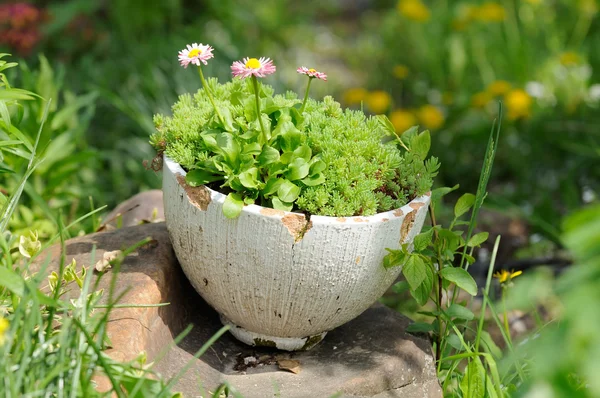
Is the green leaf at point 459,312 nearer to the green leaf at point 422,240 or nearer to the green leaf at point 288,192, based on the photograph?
the green leaf at point 422,240

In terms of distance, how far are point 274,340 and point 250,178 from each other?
58 cm

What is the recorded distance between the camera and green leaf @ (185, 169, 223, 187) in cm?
196

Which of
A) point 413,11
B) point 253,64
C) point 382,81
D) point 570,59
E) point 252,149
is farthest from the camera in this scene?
point 382,81

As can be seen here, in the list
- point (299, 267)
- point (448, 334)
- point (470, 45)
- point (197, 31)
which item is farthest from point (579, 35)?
point (299, 267)

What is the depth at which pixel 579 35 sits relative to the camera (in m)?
5.16

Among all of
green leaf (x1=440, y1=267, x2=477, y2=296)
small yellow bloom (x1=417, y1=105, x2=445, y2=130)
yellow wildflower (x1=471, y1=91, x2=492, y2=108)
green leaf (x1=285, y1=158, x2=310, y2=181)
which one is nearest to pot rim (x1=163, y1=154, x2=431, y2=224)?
green leaf (x1=285, y1=158, x2=310, y2=181)

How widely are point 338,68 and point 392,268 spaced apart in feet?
13.0

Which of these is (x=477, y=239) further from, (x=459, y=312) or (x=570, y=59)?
(x=570, y=59)

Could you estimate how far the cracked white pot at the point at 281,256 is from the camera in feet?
6.17

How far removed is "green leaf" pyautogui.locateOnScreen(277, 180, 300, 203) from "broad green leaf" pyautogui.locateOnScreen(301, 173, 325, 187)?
34 mm

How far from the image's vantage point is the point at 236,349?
2285mm

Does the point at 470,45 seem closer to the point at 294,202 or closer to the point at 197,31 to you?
the point at 197,31

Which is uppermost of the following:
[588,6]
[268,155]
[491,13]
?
[268,155]

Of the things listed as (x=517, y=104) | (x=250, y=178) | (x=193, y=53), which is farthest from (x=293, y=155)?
(x=517, y=104)
